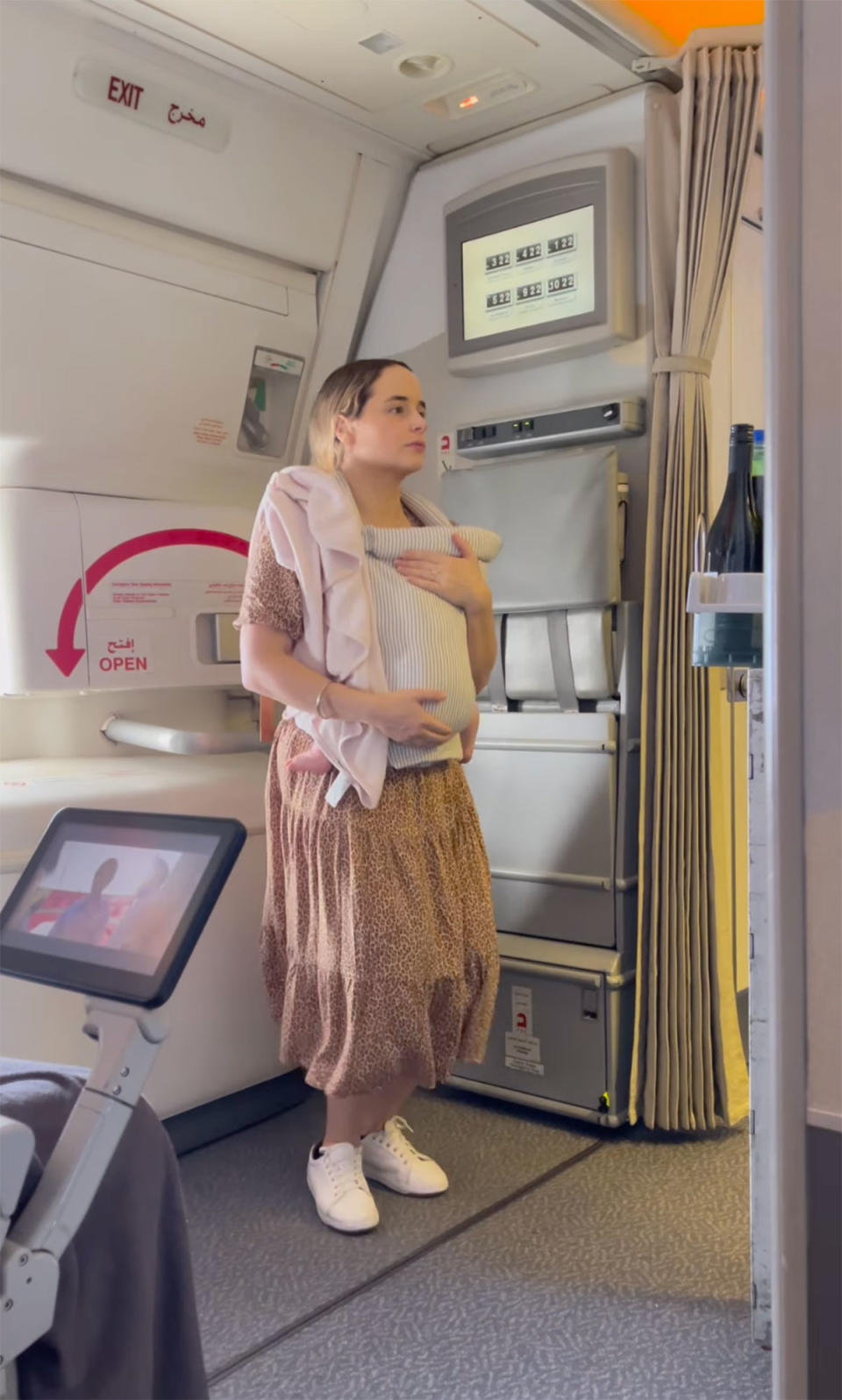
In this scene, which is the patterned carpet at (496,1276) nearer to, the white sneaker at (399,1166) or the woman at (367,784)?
the white sneaker at (399,1166)

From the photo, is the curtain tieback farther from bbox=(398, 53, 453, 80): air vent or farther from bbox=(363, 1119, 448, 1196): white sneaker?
bbox=(363, 1119, 448, 1196): white sneaker

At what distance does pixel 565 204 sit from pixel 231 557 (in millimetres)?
1046

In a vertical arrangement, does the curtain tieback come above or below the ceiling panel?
below

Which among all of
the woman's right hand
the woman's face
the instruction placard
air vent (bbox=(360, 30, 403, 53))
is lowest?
the instruction placard

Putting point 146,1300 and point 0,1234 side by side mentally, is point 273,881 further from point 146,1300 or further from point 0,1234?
point 0,1234

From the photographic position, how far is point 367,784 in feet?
6.87

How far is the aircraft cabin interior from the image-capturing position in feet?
6.66

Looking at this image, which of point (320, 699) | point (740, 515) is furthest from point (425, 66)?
point (320, 699)

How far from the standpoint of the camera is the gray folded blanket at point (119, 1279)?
1112 millimetres

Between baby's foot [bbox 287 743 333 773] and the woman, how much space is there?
0.02m

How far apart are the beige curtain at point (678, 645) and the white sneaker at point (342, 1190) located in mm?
611

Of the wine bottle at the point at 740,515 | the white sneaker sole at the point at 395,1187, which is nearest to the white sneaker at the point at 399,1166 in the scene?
the white sneaker sole at the point at 395,1187

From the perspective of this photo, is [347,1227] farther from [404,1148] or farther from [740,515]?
[740,515]

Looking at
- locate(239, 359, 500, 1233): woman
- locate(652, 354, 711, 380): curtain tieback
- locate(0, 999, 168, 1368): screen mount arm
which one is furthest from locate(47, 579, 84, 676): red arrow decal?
locate(0, 999, 168, 1368): screen mount arm
